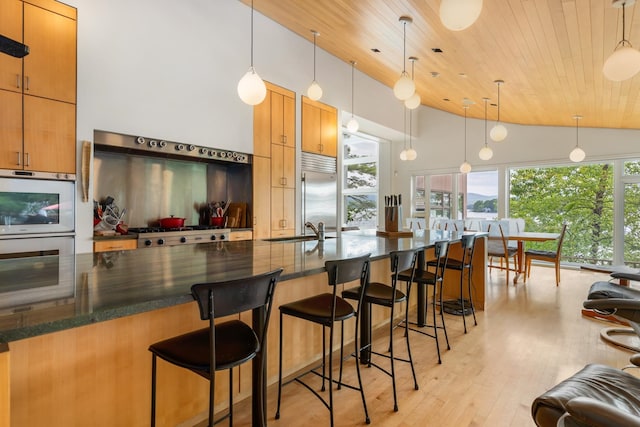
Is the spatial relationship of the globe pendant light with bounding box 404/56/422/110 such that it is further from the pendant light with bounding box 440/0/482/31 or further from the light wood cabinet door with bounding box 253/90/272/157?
the light wood cabinet door with bounding box 253/90/272/157

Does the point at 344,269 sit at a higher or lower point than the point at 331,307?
higher

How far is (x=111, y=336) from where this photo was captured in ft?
4.65

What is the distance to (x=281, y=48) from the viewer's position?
15.8 feet

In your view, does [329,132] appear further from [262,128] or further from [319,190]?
[262,128]

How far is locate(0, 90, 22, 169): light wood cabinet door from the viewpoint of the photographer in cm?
259

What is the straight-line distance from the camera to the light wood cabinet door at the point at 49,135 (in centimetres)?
271

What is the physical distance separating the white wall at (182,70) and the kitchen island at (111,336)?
1925 millimetres

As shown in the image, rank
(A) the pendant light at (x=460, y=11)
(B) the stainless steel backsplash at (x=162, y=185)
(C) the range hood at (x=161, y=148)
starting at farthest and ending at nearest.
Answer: (B) the stainless steel backsplash at (x=162, y=185) < (C) the range hood at (x=161, y=148) < (A) the pendant light at (x=460, y=11)

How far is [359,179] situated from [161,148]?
6082mm

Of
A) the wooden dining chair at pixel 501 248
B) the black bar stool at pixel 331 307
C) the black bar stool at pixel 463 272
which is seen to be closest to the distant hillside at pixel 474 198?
the wooden dining chair at pixel 501 248

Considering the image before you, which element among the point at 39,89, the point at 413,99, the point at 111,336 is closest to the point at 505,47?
the point at 413,99

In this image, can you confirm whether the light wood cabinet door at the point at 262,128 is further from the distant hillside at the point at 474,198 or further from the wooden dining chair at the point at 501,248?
the distant hillside at the point at 474,198

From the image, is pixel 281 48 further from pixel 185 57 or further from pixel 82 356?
pixel 82 356

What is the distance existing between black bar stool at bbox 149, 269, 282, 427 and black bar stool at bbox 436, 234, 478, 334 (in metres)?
2.32
